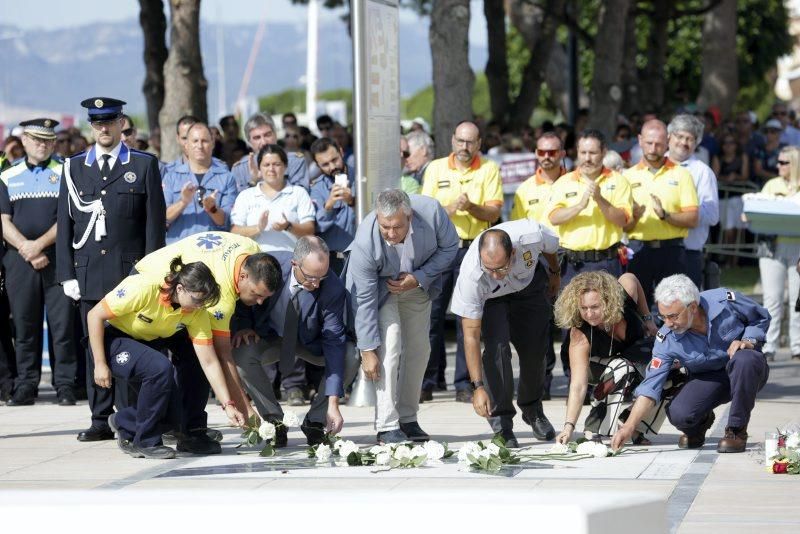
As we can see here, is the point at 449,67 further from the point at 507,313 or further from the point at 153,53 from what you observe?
the point at 507,313

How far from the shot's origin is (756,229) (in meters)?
12.4

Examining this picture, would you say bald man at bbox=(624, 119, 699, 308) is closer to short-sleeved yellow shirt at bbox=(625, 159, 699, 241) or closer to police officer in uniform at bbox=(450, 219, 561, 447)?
short-sleeved yellow shirt at bbox=(625, 159, 699, 241)

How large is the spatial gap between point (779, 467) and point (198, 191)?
487 cm

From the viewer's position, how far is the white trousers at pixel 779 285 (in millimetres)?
12984

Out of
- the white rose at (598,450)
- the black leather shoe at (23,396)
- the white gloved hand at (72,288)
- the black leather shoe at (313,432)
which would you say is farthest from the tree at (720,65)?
the white rose at (598,450)

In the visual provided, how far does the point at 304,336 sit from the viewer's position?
30.3ft

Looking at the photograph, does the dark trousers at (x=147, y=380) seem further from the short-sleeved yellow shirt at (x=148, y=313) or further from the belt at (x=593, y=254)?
the belt at (x=593, y=254)

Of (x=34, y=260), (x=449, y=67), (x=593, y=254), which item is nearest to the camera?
(x=593, y=254)

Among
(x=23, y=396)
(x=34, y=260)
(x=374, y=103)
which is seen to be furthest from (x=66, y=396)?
(x=374, y=103)

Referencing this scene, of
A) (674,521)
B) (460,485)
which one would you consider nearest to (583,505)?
(674,521)

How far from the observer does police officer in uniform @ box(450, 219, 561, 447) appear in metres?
8.93

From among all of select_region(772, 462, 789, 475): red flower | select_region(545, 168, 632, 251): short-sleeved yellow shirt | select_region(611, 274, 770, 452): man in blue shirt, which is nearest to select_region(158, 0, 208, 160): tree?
select_region(545, 168, 632, 251): short-sleeved yellow shirt

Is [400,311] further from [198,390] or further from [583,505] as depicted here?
[583,505]

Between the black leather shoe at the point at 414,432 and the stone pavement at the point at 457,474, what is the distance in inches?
7.8
